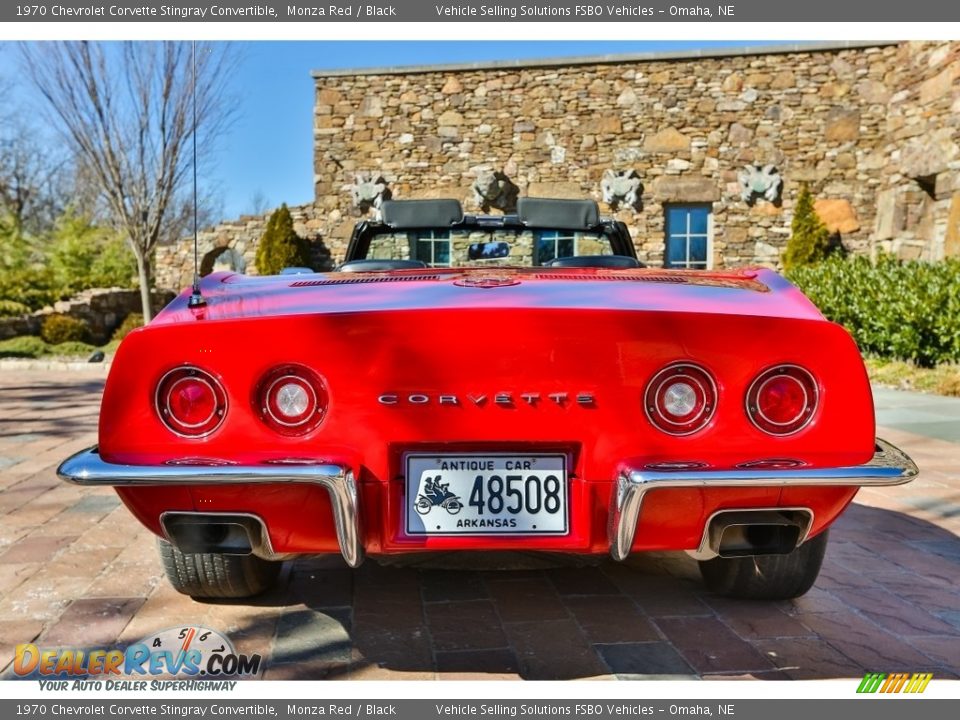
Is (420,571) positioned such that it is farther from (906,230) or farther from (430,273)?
(906,230)

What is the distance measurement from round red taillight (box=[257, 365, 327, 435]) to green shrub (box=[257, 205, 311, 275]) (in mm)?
11657

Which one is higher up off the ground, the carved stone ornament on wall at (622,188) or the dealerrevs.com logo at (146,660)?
the carved stone ornament on wall at (622,188)

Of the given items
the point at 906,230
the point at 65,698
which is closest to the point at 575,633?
the point at 65,698

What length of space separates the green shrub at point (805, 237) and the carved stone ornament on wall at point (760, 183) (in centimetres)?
49

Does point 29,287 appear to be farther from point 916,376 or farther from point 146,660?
point 916,376

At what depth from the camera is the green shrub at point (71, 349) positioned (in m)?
11.1

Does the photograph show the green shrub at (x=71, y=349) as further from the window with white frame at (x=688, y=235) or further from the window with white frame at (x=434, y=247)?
the window with white frame at (x=688, y=235)

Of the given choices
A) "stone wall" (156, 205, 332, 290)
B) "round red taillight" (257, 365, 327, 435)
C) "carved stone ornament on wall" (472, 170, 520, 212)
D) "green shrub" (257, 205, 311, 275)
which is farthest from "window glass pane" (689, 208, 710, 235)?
"round red taillight" (257, 365, 327, 435)

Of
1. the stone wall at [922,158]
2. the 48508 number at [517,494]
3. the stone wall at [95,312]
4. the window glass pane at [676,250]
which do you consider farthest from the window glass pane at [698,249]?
the 48508 number at [517,494]

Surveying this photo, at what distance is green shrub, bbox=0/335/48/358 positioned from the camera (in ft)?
35.1

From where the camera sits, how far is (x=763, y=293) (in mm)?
2012

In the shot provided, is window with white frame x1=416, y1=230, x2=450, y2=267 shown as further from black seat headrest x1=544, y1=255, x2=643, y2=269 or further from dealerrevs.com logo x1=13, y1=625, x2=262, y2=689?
dealerrevs.com logo x1=13, y1=625, x2=262, y2=689

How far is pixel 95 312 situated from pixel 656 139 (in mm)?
10280
